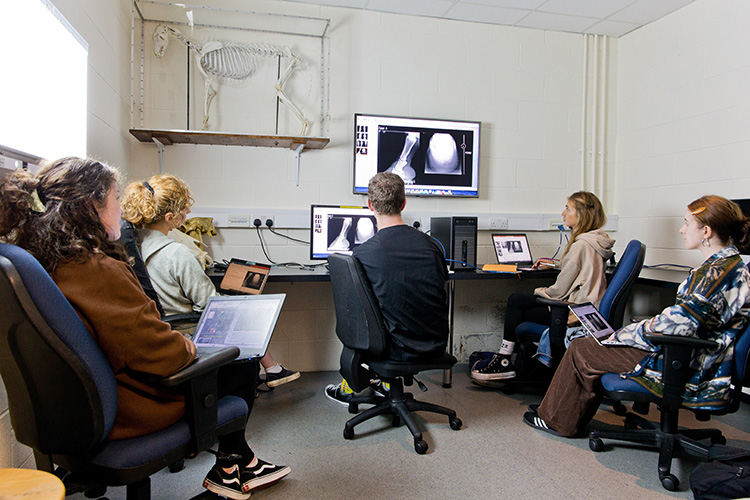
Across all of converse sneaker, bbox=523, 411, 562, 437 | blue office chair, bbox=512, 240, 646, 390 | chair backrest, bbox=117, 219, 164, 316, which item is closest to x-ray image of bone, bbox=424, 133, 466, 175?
blue office chair, bbox=512, 240, 646, 390

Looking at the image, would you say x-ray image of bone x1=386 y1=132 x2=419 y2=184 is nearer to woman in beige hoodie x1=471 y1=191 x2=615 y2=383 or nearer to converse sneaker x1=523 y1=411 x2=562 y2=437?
woman in beige hoodie x1=471 y1=191 x2=615 y2=383

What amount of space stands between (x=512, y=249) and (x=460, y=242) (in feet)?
1.79

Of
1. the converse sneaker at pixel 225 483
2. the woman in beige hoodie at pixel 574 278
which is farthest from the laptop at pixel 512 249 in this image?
the converse sneaker at pixel 225 483

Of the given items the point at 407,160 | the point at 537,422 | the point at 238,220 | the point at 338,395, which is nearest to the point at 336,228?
the point at 238,220

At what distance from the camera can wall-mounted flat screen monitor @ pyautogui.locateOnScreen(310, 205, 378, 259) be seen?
2.98 metres

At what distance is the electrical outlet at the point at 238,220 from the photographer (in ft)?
10.00

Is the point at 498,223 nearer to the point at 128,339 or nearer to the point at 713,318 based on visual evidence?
the point at 713,318

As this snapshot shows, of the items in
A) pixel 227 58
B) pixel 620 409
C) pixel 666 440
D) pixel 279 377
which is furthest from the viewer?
pixel 227 58

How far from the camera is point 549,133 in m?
3.57

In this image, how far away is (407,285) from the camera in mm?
1981

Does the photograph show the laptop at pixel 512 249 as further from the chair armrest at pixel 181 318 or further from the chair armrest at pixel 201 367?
the chair armrest at pixel 201 367

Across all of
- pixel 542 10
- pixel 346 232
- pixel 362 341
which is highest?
pixel 542 10

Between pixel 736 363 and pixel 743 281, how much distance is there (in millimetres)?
302

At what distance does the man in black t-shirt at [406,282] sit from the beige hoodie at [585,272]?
86 centimetres
